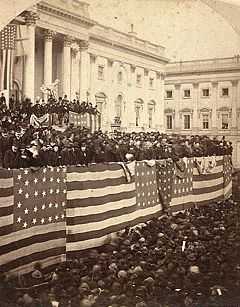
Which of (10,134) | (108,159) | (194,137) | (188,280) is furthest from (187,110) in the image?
(188,280)

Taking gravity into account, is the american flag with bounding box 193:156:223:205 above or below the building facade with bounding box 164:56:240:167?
below

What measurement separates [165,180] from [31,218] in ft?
9.01

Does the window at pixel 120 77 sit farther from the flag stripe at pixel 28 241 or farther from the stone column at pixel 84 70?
the flag stripe at pixel 28 241

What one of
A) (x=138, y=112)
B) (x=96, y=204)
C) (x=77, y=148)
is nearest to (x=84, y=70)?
(x=138, y=112)

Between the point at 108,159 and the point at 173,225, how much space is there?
104 centimetres

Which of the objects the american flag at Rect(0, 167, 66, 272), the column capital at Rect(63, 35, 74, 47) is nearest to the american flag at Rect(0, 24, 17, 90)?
the column capital at Rect(63, 35, 74, 47)

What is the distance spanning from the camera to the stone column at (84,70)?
7246 mm

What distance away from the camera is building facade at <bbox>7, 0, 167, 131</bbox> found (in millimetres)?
7410

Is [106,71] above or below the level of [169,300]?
above

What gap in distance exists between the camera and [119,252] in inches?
176

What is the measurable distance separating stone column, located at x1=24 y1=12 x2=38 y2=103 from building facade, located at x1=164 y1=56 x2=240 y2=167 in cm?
213

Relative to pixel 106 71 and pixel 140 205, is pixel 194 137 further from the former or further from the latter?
pixel 140 205

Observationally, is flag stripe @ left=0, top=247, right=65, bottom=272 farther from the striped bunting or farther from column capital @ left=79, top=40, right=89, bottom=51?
column capital @ left=79, top=40, right=89, bottom=51

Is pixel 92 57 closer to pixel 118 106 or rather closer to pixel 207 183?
pixel 118 106
